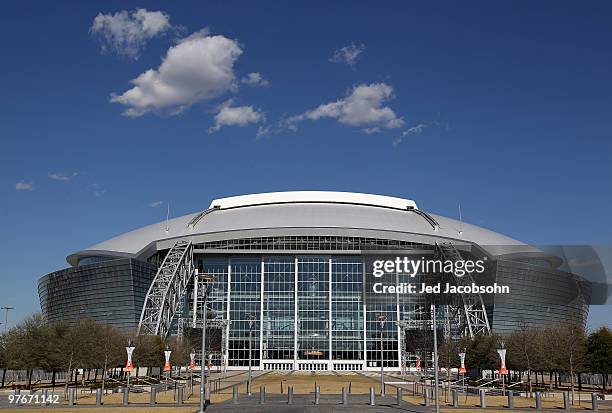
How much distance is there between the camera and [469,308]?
10494cm

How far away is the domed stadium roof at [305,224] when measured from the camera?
117 metres

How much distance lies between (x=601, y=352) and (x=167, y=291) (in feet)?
222

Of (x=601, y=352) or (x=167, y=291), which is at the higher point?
(x=167, y=291)

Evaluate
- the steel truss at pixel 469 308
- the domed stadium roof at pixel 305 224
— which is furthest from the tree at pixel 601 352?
the domed stadium roof at pixel 305 224

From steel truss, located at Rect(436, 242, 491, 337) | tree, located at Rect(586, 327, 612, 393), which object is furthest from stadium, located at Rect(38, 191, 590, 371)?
tree, located at Rect(586, 327, 612, 393)

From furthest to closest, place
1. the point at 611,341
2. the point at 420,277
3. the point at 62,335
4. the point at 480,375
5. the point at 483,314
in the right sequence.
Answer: the point at 420,277, the point at 483,314, the point at 480,375, the point at 62,335, the point at 611,341

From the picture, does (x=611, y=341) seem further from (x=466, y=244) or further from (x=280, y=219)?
(x=280, y=219)

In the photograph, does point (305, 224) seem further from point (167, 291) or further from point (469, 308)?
point (469, 308)

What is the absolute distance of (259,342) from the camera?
116938 mm

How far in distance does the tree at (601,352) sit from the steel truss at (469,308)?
37.0 metres

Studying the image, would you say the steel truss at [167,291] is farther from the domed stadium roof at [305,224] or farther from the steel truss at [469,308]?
the steel truss at [469,308]

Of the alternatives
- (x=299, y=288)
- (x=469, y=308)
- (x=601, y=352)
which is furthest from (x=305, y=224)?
(x=601, y=352)

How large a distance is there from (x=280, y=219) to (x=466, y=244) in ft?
109

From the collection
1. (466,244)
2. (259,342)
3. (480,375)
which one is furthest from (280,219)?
(480,375)
